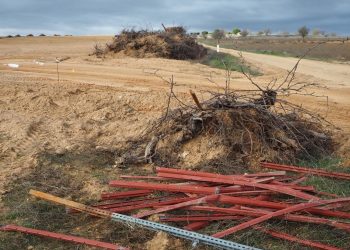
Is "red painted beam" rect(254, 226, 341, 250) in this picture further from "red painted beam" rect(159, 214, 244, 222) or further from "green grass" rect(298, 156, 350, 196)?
"green grass" rect(298, 156, 350, 196)

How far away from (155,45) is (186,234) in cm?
2122

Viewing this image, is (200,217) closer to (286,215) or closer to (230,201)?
(230,201)

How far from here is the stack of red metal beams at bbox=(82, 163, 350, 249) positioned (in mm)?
5289

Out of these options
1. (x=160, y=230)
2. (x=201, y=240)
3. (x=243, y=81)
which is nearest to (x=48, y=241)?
(x=160, y=230)

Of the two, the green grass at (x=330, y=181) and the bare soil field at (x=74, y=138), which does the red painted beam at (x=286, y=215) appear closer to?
the bare soil field at (x=74, y=138)

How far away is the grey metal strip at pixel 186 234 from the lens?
492cm

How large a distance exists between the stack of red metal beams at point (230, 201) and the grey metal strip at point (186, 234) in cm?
16

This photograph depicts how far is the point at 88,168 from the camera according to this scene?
24.3ft

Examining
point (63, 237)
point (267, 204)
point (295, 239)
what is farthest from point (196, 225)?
point (63, 237)

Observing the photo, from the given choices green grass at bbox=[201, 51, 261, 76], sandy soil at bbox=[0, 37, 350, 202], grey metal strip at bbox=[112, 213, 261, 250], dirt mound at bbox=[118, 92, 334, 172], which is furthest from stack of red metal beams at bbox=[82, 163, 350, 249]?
green grass at bbox=[201, 51, 261, 76]

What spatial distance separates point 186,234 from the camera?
204 inches

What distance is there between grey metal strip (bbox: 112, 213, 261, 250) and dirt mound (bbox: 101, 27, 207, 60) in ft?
65.1

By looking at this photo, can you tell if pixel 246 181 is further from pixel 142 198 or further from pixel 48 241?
pixel 48 241

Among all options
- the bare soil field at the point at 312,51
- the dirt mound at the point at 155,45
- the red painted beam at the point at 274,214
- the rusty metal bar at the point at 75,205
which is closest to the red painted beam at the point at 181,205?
the rusty metal bar at the point at 75,205
